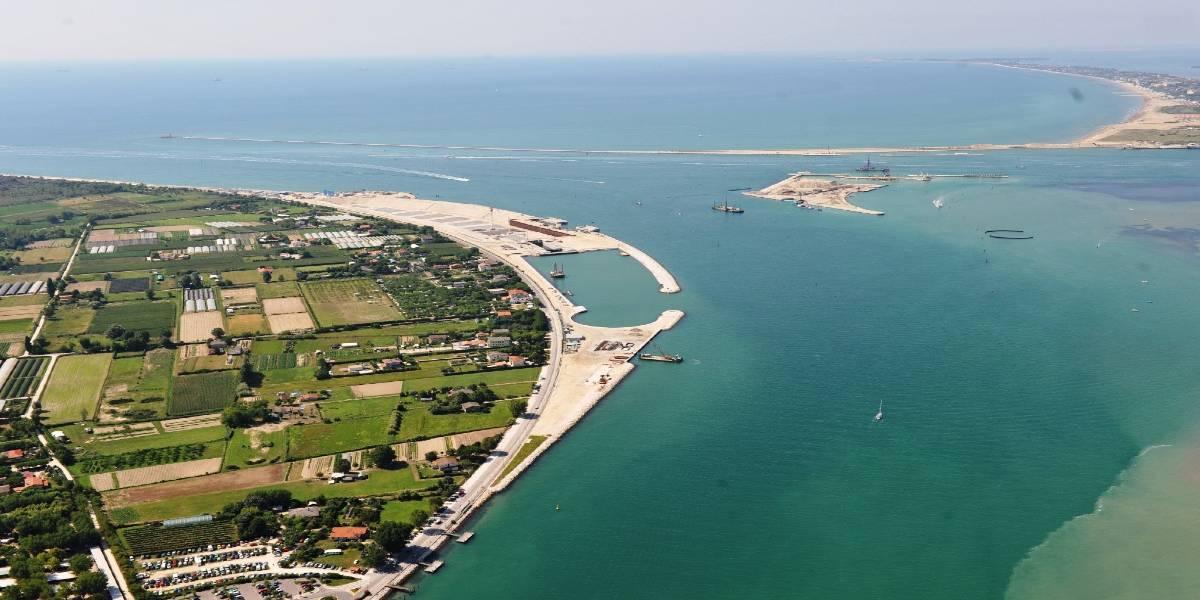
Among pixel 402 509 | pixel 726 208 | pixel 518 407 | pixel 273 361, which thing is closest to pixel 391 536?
pixel 402 509

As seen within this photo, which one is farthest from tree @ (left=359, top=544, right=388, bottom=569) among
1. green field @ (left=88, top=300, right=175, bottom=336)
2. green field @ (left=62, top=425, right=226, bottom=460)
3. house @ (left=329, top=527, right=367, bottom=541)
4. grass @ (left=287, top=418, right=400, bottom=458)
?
green field @ (left=88, top=300, right=175, bottom=336)

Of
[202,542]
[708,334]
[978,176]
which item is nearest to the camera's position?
[202,542]

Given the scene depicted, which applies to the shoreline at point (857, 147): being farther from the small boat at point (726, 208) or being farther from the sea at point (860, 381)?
the small boat at point (726, 208)

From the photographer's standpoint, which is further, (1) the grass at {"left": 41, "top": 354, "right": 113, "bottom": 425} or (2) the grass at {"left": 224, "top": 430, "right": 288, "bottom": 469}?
(1) the grass at {"left": 41, "top": 354, "right": 113, "bottom": 425}

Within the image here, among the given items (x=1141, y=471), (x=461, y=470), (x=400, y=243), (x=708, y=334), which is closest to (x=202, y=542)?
(x=461, y=470)

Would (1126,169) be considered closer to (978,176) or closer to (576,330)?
(978,176)

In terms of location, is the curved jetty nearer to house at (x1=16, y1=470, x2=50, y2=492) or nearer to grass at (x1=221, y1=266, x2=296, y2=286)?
grass at (x1=221, y1=266, x2=296, y2=286)
